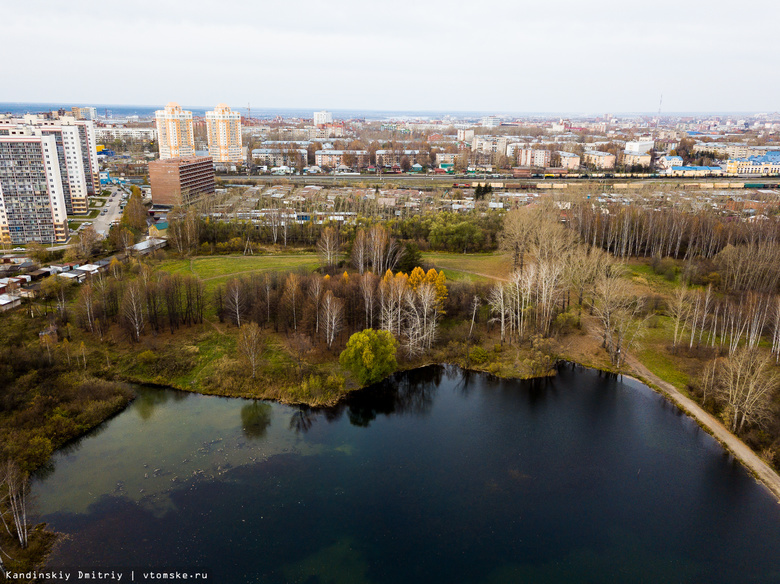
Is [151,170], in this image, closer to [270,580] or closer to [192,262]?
[192,262]

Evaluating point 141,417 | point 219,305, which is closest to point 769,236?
point 219,305

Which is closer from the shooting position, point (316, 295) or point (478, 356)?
point (478, 356)

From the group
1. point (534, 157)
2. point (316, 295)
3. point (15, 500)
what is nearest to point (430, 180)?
point (534, 157)

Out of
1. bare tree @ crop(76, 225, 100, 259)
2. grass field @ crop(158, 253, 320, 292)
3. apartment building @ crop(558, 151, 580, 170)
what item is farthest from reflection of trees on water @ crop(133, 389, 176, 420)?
apartment building @ crop(558, 151, 580, 170)

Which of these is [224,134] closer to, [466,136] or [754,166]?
[466,136]

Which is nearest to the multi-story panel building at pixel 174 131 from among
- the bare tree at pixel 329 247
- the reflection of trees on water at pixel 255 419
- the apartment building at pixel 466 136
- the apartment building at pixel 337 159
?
the apartment building at pixel 337 159

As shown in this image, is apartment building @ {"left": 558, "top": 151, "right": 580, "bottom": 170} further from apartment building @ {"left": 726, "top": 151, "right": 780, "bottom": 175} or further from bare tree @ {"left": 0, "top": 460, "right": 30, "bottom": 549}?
bare tree @ {"left": 0, "top": 460, "right": 30, "bottom": 549}
